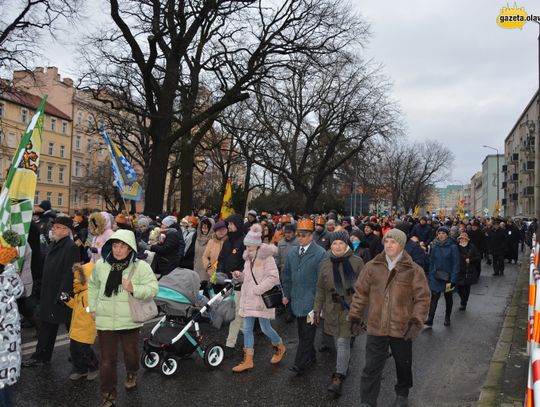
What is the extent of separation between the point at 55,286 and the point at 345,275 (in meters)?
3.43

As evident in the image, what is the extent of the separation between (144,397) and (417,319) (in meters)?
2.86

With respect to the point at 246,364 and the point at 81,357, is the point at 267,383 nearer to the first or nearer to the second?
the point at 246,364

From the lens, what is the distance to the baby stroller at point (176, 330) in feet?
20.2

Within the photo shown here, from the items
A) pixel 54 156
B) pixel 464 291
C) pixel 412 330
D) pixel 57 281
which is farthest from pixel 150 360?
pixel 54 156

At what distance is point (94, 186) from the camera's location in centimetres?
5422

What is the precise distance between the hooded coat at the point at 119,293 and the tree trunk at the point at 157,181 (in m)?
14.6

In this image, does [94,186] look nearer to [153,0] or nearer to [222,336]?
[153,0]

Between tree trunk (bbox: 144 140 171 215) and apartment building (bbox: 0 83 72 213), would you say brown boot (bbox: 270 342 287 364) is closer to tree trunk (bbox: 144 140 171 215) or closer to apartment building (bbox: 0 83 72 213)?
tree trunk (bbox: 144 140 171 215)

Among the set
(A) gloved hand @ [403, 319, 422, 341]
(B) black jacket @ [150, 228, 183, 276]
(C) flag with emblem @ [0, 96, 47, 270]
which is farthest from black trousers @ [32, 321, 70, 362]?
(A) gloved hand @ [403, 319, 422, 341]

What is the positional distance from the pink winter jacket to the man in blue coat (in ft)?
0.68

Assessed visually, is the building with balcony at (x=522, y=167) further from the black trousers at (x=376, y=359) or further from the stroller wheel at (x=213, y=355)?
the black trousers at (x=376, y=359)

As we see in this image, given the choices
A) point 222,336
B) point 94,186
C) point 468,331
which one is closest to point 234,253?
point 222,336

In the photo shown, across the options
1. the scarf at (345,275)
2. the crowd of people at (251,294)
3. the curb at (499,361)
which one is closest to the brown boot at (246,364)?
the crowd of people at (251,294)

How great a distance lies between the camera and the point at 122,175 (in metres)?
13.5
